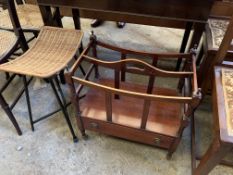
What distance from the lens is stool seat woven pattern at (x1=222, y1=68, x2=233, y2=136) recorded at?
874 millimetres

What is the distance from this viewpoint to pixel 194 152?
1325 mm

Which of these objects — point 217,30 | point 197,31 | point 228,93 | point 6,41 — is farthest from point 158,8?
point 6,41

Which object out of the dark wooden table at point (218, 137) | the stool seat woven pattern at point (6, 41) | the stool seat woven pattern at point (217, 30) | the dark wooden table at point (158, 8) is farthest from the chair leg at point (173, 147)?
the stool seat woven pattern at point (6, 41)

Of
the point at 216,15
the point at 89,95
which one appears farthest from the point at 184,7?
the point at 89,95

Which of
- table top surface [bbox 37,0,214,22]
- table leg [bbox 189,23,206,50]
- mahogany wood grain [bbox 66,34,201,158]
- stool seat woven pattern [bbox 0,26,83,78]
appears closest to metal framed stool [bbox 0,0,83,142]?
stool seat woven pattern [bbox 0,26,83,78]

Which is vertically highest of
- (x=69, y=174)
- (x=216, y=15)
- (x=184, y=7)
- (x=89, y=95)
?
(x=184, y=7)

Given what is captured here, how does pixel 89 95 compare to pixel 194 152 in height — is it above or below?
above

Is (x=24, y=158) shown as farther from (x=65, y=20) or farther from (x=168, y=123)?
(x=65, y=20)

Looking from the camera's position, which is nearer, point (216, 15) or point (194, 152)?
point (194, 152)

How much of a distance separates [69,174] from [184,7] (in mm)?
1240

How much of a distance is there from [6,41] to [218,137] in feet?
4.54

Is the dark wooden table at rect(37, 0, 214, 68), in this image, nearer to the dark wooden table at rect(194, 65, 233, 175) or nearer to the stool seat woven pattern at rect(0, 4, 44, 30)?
the stool seat woven pattern at rect(0, 4, 44, 30)

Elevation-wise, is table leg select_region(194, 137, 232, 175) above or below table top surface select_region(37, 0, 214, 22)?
below

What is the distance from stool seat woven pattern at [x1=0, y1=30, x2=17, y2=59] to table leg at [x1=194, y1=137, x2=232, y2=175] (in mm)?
1273
